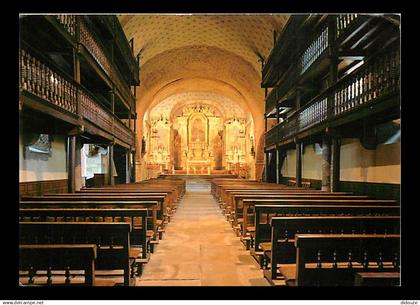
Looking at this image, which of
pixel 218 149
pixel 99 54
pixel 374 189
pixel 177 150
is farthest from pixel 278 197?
pixel 177 150

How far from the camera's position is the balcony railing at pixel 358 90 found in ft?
18.1

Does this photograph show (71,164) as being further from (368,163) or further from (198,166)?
(198,166)

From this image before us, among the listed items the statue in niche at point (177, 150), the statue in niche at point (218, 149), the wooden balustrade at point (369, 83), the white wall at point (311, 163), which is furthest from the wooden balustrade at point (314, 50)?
the statue in niche at point (177, 150)

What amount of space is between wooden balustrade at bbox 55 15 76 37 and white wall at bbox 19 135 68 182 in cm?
257

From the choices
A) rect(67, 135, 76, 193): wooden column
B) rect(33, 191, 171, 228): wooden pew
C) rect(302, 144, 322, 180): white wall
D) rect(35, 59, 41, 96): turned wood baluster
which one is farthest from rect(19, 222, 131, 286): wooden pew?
rect(302, 144, 322, 180): white wall

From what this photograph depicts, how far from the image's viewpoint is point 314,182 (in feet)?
43.4

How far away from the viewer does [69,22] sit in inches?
307

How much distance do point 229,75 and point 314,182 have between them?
10.9 metres

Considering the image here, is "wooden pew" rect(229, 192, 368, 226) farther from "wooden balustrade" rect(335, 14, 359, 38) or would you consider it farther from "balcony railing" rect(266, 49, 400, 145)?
"wooden balustrade" rect(335, 14, 359, 38)

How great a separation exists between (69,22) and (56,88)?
189 centimetres

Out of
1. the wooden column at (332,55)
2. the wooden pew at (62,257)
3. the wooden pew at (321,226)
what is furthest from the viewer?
the wooden column at (332,55)

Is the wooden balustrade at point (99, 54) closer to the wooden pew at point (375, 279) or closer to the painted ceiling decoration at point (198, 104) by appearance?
the wooden pew at point (375, 279)
